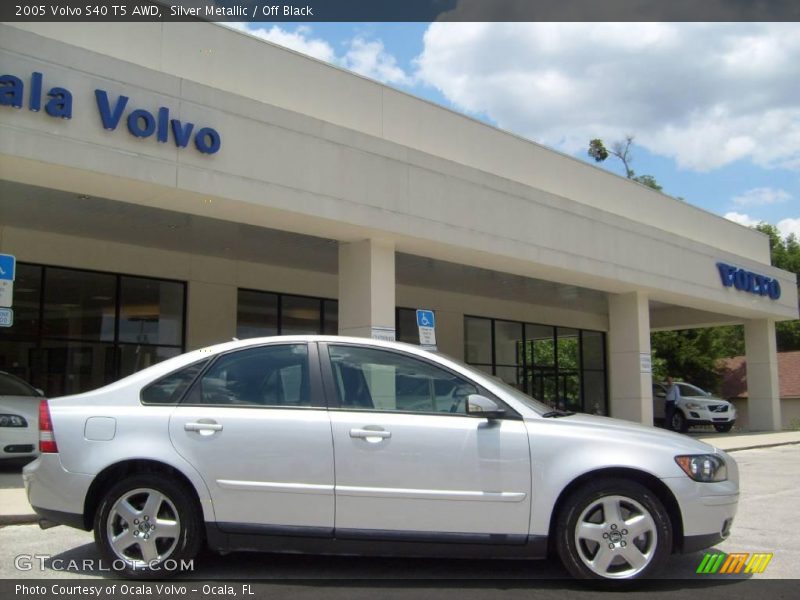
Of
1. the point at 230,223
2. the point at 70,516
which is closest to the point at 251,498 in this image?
the point at 70,516

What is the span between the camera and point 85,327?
1529 cm

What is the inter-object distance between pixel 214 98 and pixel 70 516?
7112mm

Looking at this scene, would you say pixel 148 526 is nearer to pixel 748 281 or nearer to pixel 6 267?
pixel 6 267

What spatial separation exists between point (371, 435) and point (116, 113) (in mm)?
6591

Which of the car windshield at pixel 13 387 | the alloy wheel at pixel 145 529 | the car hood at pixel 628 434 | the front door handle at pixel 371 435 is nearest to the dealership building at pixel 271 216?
the car windshield at pixel 13 387

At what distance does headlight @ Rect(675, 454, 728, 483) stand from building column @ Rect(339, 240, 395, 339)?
26.0 ft

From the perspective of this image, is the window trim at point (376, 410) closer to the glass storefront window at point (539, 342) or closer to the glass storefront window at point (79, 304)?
the glass storefront window at point (79, 304)

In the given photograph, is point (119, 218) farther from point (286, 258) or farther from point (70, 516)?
point (70, 516)

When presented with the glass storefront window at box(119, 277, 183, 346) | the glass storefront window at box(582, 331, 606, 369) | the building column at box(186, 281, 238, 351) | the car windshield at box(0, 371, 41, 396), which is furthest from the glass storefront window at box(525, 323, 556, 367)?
the car windshield at box(0, 371, 41, 396)

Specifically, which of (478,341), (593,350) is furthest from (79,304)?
(593,350)

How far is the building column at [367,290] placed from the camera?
13.0 m

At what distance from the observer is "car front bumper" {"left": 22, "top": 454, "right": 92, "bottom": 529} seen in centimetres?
521

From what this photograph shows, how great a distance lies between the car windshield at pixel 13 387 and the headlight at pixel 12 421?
2.96 ft
